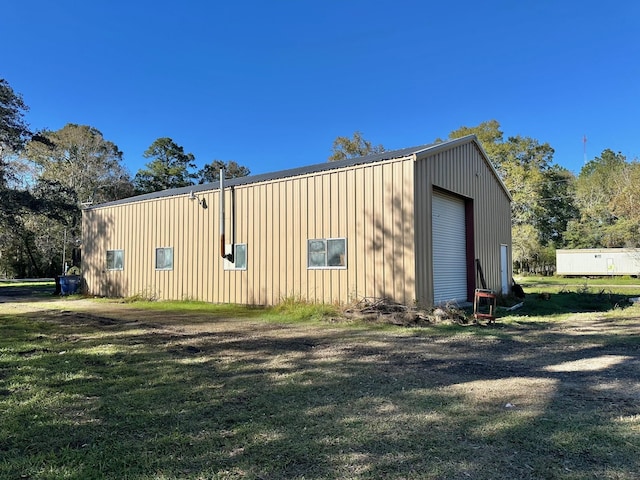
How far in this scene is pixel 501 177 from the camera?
28.6 meters

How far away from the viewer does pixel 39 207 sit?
14.3 meters

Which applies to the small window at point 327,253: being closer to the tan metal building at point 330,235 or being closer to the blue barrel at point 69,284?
the tan metal building at point 330,235

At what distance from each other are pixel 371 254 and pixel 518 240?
2676cm

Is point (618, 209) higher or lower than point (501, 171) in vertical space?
lower

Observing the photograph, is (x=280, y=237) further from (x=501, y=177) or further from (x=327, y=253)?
(x=501, y=177)

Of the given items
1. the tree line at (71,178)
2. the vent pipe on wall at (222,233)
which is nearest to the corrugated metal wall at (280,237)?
the vent pipe on wall at (222,233)

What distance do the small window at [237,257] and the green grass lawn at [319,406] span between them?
228 inches

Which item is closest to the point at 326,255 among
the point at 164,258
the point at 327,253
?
the point at 327,253

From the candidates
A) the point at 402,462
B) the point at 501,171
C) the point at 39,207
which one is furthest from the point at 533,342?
the point at 501,171

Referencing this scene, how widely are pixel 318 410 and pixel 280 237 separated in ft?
30.3

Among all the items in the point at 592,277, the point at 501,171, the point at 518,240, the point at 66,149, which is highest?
the point at 66,149

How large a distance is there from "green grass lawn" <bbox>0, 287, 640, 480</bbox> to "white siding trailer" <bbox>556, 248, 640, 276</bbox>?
1094 inches

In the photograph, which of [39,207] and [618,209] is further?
[618,209]

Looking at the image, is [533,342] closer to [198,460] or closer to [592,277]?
[198,460]
